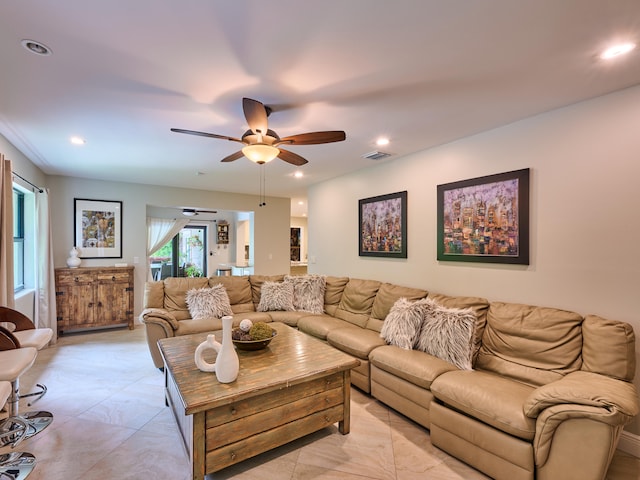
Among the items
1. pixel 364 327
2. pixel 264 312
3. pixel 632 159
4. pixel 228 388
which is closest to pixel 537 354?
pixel 632 159

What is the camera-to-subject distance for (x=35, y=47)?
1781 millimetres

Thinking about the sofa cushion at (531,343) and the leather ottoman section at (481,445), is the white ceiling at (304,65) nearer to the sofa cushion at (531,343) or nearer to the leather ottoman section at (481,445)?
the sofa cushion at (531,343)

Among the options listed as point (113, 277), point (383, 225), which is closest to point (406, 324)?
point (383, 225)

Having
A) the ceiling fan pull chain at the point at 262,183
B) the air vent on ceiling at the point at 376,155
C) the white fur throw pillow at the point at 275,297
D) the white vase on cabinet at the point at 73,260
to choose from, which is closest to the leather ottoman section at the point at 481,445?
the white fur throw pillow at the point at 275,297

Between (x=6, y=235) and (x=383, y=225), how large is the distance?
163 inches

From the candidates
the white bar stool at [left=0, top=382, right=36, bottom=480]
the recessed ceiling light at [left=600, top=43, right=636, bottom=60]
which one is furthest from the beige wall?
the white bar stool at [left=0, top=382, right=36, bottom=480]

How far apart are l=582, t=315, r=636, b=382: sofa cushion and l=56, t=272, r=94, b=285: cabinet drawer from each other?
250 inches

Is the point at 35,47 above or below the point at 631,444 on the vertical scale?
above

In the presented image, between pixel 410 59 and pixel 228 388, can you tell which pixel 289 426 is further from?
pixel 410 59

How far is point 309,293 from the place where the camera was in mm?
4609

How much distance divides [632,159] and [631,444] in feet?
6.64

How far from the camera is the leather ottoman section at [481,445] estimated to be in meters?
1.81

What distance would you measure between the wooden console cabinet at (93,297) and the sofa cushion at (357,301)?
3.74m

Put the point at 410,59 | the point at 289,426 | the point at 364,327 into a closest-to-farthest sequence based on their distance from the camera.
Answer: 1. the point at 410,59
2. the point at 289,426
3. the point at 364,327
